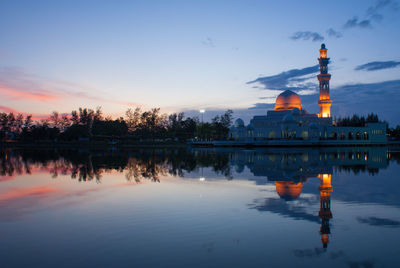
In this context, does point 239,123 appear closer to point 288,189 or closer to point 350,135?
point 350,135

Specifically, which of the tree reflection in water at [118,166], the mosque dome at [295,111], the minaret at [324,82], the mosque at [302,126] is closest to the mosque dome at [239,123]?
A: the mosque at [302,126]

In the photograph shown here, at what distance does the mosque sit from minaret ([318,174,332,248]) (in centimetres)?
6167

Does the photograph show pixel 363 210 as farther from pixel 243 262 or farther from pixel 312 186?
pixel 243 262

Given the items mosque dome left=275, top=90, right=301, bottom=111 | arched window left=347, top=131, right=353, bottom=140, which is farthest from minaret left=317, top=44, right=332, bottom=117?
arched window left=347, top=131, right=353, bottom=140

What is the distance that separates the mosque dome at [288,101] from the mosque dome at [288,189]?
74677mm

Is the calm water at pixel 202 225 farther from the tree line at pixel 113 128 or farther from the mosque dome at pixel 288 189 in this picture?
the tree line at pixel 113 128

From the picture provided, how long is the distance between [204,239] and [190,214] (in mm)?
2365

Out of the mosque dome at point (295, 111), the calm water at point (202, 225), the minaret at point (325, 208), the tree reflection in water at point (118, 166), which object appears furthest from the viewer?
the mosque dome at point (295, 111)

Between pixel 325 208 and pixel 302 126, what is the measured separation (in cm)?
7171

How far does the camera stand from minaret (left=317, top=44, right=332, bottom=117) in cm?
8638

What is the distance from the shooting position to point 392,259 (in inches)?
243

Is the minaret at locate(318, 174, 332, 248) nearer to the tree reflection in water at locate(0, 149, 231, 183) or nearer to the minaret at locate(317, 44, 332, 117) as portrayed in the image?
the tree reflection in water at locate(0, 149, 231, 183)

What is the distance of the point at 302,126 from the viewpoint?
7925 centimetres

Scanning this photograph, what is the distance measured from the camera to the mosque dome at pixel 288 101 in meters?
87.8
